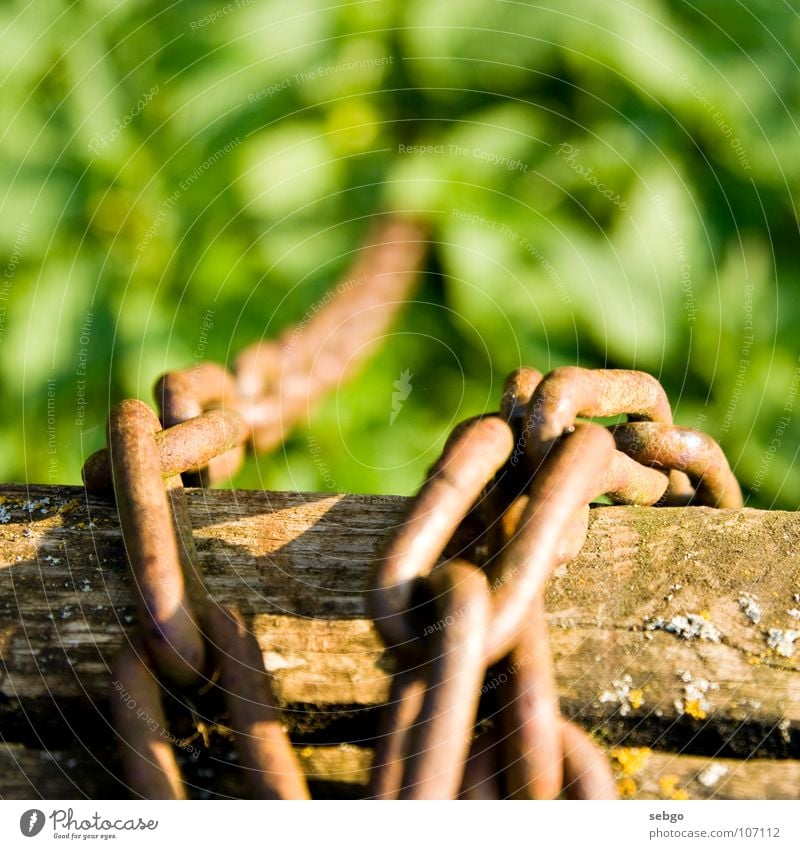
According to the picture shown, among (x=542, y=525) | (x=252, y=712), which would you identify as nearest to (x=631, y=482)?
(x=542, y=525)

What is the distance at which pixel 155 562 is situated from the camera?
2.58 feet

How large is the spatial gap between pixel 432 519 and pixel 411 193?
82cm

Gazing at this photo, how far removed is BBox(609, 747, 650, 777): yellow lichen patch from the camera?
0.79 m

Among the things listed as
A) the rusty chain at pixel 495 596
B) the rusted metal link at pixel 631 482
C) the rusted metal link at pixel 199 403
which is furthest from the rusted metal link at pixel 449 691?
the rusted metal link at pixel 199 403

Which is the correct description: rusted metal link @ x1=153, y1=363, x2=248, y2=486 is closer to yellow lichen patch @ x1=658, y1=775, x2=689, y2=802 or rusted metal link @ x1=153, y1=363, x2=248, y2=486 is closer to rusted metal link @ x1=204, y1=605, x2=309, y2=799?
rusted metal link @ x1=204, y1=605, x2=309, y2=799

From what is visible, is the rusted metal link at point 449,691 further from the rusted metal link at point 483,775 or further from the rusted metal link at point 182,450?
the rusted metal link at point 182,450

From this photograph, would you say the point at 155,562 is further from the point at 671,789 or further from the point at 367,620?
the point at 671,789

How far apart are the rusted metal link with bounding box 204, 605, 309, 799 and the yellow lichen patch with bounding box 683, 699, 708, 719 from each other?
31 cm

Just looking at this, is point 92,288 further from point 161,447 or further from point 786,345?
point 786,345

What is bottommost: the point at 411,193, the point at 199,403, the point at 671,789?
the point at 671,789

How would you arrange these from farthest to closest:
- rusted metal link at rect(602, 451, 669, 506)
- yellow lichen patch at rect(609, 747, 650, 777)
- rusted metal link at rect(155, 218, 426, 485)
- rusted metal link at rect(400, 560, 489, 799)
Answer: rusted metal link at rect(155, 218, 426, 485) → rusted metal link at rect(602, 451, 669, 506) → yellow lichen patch at rect(609, 747, 650, 777) → rusted metal link at rect(400, 560, 489, 799)

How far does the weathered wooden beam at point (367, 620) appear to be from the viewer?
80cm

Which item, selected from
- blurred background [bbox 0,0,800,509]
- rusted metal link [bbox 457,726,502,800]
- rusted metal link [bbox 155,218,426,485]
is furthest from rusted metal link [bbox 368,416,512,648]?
blurred background [bbox 0,0,800,509]

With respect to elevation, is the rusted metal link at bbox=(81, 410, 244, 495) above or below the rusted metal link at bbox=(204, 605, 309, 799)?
above
